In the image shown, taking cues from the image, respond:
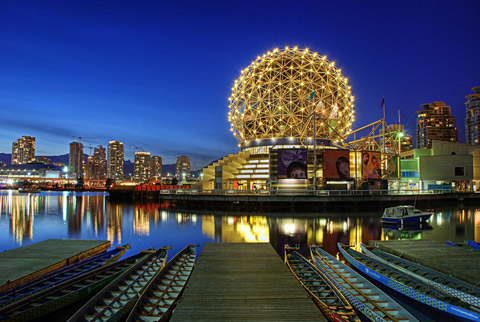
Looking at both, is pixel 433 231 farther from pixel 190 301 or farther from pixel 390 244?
pixel 190 301

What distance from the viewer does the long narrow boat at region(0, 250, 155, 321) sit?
23.2ft

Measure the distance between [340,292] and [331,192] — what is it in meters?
31.4

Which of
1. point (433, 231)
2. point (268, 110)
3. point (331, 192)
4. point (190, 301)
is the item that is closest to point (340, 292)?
point (190, 301)

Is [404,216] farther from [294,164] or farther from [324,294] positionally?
[324,294]

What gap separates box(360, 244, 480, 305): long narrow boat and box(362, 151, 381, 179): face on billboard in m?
32.9

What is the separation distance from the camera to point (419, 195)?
42062 mm

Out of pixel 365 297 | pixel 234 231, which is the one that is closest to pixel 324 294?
pixel 365 297

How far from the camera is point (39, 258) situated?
11.2 metres

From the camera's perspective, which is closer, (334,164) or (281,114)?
(334,164)

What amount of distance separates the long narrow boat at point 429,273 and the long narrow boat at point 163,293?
749 centimetres

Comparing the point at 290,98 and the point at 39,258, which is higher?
the point at 290,98

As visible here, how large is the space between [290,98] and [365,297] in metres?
47.7

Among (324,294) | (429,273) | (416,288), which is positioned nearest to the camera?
(324,294)

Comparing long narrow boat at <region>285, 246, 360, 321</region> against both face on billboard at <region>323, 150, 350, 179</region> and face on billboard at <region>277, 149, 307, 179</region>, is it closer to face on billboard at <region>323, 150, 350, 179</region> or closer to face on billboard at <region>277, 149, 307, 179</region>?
face on billboard at <region>277, 149, 307, 179</region>
